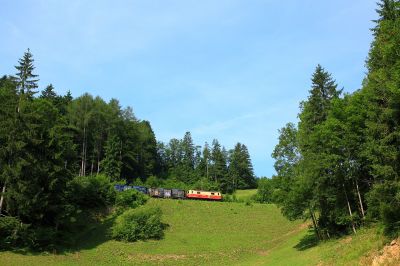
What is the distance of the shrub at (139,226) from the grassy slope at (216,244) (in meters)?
1.21

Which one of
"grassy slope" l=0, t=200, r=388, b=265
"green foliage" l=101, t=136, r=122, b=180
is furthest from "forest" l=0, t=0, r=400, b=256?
"green foliage" l=101, t=136, r=122, b=180

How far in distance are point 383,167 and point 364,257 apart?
200 inches

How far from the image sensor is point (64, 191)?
1719 inches

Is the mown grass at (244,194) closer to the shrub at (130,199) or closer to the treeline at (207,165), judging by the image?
the treeline at (207,165)

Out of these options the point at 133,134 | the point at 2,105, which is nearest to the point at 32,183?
the point at 2,105

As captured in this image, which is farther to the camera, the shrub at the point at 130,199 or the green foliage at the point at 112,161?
the green foliage at the point at 112,161

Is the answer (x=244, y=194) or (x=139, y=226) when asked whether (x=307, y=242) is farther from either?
(x=244, y=194)

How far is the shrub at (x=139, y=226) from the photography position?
1815 inches

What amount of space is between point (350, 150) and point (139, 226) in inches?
1045

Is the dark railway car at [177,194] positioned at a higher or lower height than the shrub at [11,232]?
higher

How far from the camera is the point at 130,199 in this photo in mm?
58281

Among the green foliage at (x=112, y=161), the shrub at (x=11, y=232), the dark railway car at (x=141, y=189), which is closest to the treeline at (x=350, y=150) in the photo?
the shrub at (x=11, y=232)

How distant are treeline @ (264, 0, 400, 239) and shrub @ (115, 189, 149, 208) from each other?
25785 millimetres

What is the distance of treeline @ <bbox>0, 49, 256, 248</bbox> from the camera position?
37.4 metres
